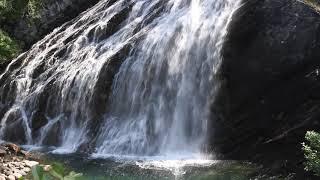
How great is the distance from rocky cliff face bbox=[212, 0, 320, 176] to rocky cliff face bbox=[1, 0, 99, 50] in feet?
57.8

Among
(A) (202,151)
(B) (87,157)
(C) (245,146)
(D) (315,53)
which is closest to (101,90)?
(B) (87,157)

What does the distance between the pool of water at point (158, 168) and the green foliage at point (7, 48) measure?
1457 centimetres

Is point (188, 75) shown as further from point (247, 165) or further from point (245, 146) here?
point (247, 165)

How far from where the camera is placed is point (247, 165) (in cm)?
1335

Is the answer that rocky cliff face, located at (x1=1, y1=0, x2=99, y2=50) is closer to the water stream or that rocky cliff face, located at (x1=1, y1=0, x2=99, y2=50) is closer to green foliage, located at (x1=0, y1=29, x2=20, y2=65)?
green foliage, located at (x1=0, y1=29, x2=20, y2=65)

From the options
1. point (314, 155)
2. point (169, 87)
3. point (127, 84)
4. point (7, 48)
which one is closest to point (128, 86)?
point (127, 84)

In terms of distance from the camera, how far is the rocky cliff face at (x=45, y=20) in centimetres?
3116

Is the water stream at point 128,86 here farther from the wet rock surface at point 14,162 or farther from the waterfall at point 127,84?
the wet rock surface at point 14,162

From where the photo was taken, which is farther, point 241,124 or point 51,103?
point 51,103

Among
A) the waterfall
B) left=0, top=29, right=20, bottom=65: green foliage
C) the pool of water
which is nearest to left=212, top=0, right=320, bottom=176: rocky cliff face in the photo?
the waterfall

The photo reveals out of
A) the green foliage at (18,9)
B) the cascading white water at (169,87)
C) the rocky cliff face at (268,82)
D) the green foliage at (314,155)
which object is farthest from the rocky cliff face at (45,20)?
the green foliage at (314,155)

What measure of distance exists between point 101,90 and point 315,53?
8374 mm

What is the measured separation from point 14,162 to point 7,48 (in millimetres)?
15549

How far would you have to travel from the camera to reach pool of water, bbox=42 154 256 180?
41.7 ft
